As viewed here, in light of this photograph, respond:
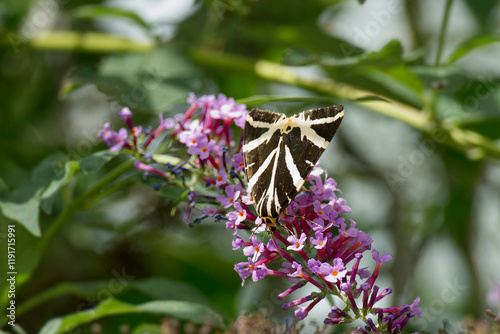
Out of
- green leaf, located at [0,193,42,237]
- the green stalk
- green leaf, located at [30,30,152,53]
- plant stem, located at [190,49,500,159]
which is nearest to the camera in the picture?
green leaf, located at [0,193,42,237]

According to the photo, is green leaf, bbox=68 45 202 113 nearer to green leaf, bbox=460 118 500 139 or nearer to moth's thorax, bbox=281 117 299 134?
moth's thorax, bbox=281 117 299 134

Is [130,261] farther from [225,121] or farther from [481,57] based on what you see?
[481,57]

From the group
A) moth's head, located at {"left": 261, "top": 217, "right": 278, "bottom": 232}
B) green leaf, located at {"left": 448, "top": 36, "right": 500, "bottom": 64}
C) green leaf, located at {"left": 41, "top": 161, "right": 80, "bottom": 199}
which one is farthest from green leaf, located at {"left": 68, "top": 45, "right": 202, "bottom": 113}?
green leaf, located at {"left": 448, "top": 36, "right": 500, "bottom": 64}

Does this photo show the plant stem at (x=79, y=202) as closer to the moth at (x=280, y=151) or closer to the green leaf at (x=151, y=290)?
the green leaf at (x=151, y=290)

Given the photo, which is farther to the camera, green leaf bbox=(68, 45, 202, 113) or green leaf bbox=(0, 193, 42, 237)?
green leaf bbox=(68, 45, 202, 113)

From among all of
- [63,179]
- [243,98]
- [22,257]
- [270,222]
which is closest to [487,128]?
[243,98]

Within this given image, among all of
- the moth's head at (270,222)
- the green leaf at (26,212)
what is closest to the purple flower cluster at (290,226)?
the moth's head at (270,222)

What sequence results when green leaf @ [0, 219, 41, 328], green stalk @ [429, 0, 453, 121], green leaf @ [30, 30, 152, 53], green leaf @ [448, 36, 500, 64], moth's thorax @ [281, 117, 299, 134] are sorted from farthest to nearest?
green leaf @ [30, 30, 152, 53], green stalk @ [429, 0, 453, 121], green leaf @ [448, 36, 500, 64], green leaf @ [0, 219, 41, 328], moth's thorax @ [281, 117, 299, 134]
